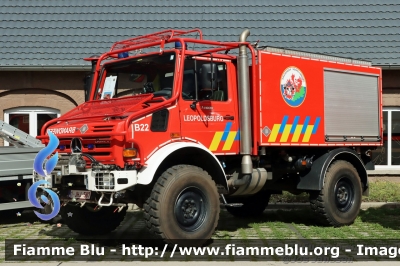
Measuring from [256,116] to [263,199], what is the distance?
2933 millimetres

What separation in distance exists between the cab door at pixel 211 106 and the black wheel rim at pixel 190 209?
2.57 ft

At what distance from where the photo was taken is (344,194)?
1037cm

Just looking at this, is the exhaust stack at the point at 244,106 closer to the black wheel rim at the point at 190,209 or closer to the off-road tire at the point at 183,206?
the off-road tire at the point at 183,206

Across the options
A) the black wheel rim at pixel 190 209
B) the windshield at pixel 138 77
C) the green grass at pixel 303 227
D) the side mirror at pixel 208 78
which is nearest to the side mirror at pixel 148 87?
the windshield at pixel 138 77

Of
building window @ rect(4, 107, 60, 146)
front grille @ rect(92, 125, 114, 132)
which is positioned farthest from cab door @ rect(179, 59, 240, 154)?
building window @ rect(4, 107, 60, 146)

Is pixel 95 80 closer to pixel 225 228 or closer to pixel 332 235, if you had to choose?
pixel 225 228

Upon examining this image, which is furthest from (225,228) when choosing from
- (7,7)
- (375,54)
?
(7,7)

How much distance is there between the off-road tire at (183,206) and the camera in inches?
294

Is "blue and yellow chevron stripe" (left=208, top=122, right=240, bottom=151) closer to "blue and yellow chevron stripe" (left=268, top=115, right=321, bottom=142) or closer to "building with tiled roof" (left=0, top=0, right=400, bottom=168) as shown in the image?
"blue and yellow chevron stripe" (left=268, top=115, right=321, bottom=142)

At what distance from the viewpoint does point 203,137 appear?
27.4ft

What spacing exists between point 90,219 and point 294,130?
135 inches

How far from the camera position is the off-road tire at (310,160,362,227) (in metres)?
9.94

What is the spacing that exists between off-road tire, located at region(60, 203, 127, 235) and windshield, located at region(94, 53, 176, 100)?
171cm

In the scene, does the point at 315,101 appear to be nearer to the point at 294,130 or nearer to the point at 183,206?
the point at 294,130
